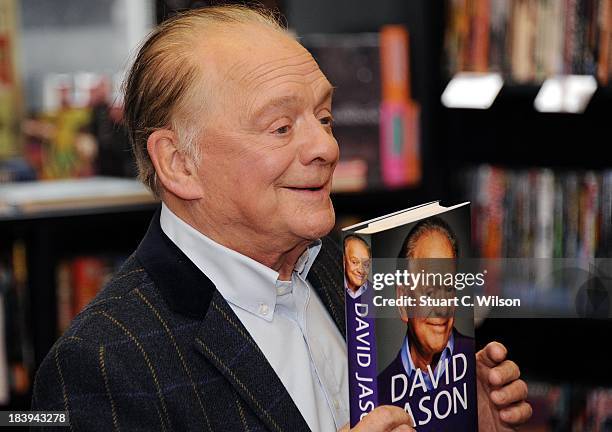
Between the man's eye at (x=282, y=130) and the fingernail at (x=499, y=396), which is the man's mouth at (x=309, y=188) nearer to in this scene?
the man's eye at (x=282, y=130)

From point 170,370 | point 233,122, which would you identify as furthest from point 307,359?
point 233,122

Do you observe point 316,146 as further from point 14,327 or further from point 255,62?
point 14,327

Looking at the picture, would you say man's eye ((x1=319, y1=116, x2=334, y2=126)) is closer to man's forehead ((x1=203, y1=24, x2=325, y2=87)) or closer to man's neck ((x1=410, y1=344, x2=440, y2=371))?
man's forehead ((x1=203, y1=24, x2=325, y2=87))

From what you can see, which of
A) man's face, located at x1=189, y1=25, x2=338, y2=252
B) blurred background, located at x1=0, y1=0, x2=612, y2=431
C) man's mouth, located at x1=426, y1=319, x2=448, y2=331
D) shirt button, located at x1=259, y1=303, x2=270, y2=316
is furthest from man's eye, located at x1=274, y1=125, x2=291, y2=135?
blurred background, located at x1=0, y1=0, x2=612, y2=431

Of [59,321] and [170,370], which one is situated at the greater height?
[170,370]

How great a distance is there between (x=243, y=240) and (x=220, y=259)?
4 centimetres

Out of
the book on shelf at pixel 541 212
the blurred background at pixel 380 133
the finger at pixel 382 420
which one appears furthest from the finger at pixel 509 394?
the book on shelf at pixel 541 212

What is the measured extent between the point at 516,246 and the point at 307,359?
154cm

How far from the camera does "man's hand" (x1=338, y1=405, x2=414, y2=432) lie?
1017 mm

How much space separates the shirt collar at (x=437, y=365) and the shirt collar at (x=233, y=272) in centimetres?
28

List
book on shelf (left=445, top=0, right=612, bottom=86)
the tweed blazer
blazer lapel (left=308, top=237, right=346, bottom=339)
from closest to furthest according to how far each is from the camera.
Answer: the tweed blazer
blazer lapel (left=308, top=237, right=346, bottom=339)
book on shelf (left=445, top=0, right=612, bottom=86)

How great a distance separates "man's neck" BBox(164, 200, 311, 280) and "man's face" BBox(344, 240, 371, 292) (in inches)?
10.1

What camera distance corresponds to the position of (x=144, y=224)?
9.12 feet

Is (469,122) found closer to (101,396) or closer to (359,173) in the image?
(359,173)
